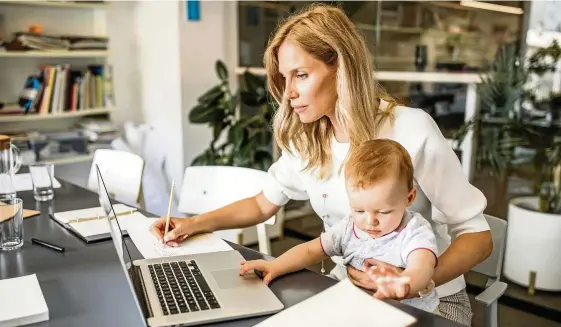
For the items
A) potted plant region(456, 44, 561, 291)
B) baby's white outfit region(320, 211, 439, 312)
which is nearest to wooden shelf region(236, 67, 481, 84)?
potted plant region(456, 44, 561, 291)

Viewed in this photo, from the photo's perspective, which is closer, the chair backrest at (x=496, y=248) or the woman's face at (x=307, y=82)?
the woman's face at (x=307, y=82)

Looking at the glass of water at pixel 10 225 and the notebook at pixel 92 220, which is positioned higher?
the glass of water at pixel 10 225

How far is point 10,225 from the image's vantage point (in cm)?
153

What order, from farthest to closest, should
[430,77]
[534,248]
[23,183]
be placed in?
[430,77] < [534,248] < [23,183]

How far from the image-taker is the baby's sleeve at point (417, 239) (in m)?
1.16

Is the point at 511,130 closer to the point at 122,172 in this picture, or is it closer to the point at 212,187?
the point at 212,187

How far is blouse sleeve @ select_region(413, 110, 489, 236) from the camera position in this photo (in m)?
1.43

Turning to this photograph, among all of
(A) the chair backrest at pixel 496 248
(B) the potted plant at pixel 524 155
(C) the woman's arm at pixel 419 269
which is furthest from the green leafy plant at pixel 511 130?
(C) the woman's arm at pixel 419 269

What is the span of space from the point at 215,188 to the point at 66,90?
1.99 meters

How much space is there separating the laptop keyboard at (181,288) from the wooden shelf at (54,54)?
2.59m

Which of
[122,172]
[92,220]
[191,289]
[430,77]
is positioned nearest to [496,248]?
[191,289]

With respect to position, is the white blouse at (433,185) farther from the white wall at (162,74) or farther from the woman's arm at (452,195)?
the white wall at (162,74)

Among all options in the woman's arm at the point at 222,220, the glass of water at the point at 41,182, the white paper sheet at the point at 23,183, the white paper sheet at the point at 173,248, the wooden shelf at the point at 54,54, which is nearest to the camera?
the white paper sheet at the point at 173,248

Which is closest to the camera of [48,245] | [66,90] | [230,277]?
[230,277]
